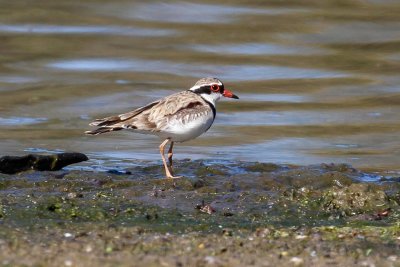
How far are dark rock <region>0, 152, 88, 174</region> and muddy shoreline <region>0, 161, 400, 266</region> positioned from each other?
0.63 ft

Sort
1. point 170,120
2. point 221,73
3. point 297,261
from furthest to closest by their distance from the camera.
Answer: point 221,73, point 170,120, point 297,261

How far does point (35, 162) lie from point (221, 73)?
260 inches

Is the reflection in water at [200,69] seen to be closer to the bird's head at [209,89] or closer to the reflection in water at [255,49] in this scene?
the reflection in water at [255,49]

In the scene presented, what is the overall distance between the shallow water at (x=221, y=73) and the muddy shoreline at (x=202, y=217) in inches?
78.1

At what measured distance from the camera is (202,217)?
700cm

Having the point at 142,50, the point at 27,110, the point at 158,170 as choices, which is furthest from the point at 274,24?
the point at 158,170

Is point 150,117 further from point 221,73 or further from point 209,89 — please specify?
point 221,73

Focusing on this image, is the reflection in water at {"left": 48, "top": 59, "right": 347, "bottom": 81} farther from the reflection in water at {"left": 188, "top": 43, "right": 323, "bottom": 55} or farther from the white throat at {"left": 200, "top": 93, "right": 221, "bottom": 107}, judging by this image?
the white throat at {"left": 200, "top": 93, "right": 221, "bottom": 107}

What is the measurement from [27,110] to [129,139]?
1.89m

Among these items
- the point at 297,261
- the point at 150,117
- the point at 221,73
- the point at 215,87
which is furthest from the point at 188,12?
the point at 297,261

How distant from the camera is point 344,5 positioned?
18.6m

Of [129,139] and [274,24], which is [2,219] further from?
[274,24]

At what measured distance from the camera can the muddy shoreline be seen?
549 centimetres

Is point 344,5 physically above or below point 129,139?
above
